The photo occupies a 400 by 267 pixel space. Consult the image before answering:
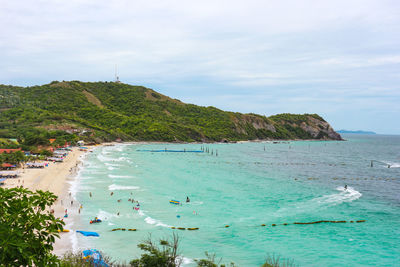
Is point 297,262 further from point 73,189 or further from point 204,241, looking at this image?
point 73,189

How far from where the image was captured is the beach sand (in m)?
27.9

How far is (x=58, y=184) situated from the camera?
5150 centimetres

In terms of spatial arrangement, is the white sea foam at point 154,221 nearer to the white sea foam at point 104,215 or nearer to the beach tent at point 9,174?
the white sea foam at point 104,215

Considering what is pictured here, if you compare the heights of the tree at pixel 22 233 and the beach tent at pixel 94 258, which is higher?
the tree at pixel 22 233

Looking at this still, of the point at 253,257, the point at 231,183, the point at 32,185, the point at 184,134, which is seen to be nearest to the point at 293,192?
the point at 231,183

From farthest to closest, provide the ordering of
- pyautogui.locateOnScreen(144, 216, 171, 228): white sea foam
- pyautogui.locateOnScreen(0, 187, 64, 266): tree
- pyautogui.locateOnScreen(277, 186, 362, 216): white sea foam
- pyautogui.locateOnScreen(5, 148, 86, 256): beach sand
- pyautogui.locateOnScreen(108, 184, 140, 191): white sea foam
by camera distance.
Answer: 1. pyautogui.locateOnScreen(108, 184, 140, 191): white sea foam
2. pyautogui.locateOnScreen(277, 186, 362, 216): white sea foam
3. pyautogui.locateOnScreen(144, 216, 171, 228): white sea foam
4. pyautogui.locateOnScreen(5, 148, 86, 256): beach sand
5. pyautogui.locateOnScreen(0, 187, 64, 266): tree

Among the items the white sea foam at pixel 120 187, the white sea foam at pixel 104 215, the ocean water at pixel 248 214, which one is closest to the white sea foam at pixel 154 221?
the ocean water at pixel 248 214

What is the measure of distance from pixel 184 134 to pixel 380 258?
6243 inches

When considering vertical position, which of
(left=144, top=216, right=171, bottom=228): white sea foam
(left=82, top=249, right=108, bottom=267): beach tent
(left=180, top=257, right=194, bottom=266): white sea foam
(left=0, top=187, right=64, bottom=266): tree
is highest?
(left=0, top=187, right=64, bottom=266): tree

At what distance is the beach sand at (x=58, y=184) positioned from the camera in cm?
2795

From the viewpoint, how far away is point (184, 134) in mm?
183625

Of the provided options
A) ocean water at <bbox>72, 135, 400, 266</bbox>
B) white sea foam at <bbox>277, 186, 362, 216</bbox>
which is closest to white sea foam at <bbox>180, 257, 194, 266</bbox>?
ocean water at <bbox>72, 135, 400, 266</bbox>

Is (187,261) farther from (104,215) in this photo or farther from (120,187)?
(120,187)

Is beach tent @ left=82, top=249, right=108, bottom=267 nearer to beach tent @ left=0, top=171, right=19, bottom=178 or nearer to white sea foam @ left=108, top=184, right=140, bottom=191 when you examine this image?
white sea foam @ left=108, top=184, right=140, bottom=191
